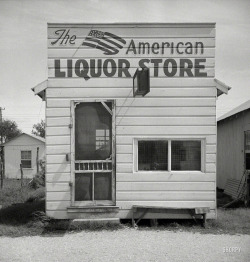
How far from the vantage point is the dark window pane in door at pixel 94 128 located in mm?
8500

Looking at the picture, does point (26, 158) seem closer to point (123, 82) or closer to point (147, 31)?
point (123, 82)

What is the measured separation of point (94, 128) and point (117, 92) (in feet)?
3.39

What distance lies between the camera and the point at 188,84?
27.9ft

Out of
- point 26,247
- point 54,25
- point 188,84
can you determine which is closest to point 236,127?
point 188,84

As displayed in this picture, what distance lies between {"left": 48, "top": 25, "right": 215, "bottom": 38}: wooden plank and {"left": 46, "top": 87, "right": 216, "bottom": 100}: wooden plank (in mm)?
1253

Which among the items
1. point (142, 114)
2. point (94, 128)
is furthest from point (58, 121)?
point (142, 114)

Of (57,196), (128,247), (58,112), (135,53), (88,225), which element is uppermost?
(135,53)

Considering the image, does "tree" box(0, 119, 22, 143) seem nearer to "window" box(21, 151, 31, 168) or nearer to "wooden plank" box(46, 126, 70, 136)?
"window" box(21, 151, 31, 168)

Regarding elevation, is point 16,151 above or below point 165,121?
below

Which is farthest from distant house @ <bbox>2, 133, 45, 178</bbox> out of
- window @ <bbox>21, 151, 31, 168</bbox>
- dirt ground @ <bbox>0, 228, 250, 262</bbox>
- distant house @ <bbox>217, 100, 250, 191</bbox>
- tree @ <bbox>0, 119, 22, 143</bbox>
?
tree @ <bbox>0, 119, 22, 143</bbox>

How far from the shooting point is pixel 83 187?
27.8 ft

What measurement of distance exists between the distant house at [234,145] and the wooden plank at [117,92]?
4.51 m

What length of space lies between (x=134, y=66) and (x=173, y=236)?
402 centimetres

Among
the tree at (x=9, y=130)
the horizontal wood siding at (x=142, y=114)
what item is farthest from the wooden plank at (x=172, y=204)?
the tree at (x=9, y=130)
